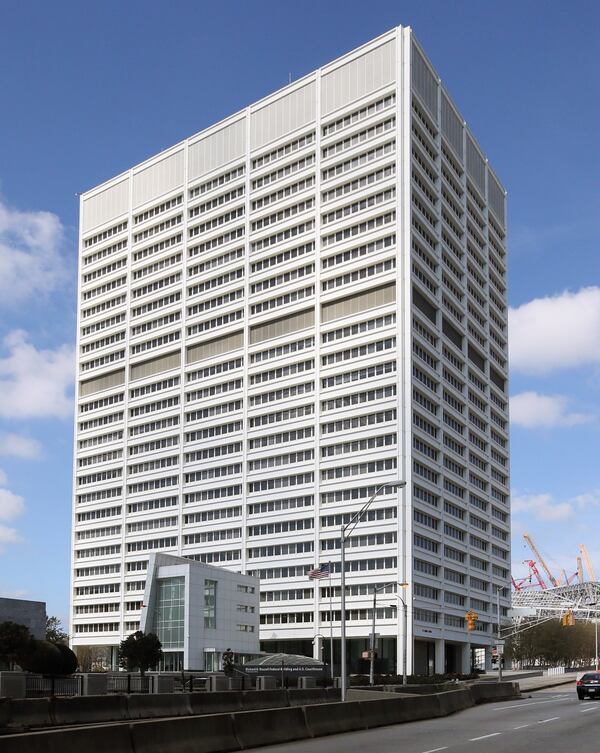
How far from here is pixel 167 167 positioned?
155875mm

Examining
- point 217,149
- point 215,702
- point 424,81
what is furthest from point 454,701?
point 217,149

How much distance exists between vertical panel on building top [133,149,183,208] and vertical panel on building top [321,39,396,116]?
29143 mm

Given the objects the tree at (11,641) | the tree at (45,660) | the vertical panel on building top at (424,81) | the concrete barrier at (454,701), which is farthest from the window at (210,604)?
the vertical panel on building top at (424,81)

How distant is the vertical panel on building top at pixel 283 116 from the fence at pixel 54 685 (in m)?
104

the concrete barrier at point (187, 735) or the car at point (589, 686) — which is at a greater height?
the concrete barrier at point (187, 735)

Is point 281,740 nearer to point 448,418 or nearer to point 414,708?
point 414,708

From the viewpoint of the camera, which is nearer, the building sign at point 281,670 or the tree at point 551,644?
the building sign at point 281,670

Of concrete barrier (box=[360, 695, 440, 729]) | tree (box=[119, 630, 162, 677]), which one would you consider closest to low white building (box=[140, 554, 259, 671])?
tree (box=[119, 630, 162, 677])

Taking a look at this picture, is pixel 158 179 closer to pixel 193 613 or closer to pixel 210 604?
pixel 210 604

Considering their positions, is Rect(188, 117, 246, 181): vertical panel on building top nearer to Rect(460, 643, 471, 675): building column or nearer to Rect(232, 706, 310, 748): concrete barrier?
Rect(460, 643, 471, 675): building column

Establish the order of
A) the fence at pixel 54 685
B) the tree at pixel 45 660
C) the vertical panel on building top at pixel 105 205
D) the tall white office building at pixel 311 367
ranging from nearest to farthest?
the fence at pixel 54 685 < the tree at pixel 45 660 < the tall white office building at pixel 311 367 < the vertical panel on building top at pixel 105 205

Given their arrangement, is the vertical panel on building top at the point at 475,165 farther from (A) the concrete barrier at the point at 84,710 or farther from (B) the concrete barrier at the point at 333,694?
(A) the concrete barrier at the point at 84,710

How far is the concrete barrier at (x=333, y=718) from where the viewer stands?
29.4 meters

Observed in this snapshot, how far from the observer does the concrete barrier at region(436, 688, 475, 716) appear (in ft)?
142
